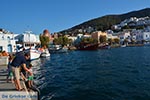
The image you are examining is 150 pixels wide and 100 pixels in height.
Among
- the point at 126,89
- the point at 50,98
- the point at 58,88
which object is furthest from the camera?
the point at 58,88

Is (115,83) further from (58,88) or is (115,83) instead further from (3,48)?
(3,48)

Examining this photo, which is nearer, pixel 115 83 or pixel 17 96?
pixel 17 96

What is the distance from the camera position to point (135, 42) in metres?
189

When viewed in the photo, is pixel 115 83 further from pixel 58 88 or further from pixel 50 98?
pixel 50 98

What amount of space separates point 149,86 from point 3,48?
41.6 m

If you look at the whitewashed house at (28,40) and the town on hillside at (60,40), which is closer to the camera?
the town on hillside at (60,40)

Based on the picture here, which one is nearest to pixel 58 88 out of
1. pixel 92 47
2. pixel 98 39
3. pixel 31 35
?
pixel 31 35

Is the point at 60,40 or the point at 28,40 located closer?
the point at 28,40

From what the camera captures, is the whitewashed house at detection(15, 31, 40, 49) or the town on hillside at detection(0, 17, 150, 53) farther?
the whitewashed house at detection(15, 31, 40, 49)

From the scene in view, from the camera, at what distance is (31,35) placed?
71.4 meters

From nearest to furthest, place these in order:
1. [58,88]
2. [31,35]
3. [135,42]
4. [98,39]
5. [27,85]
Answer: [27,85], [58,88], [31,35], [98,39], [135,42]

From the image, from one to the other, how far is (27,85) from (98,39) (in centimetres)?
15708

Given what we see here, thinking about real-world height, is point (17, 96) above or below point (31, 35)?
below

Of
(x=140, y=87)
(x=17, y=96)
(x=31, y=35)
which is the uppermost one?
(x=31, y=35)
